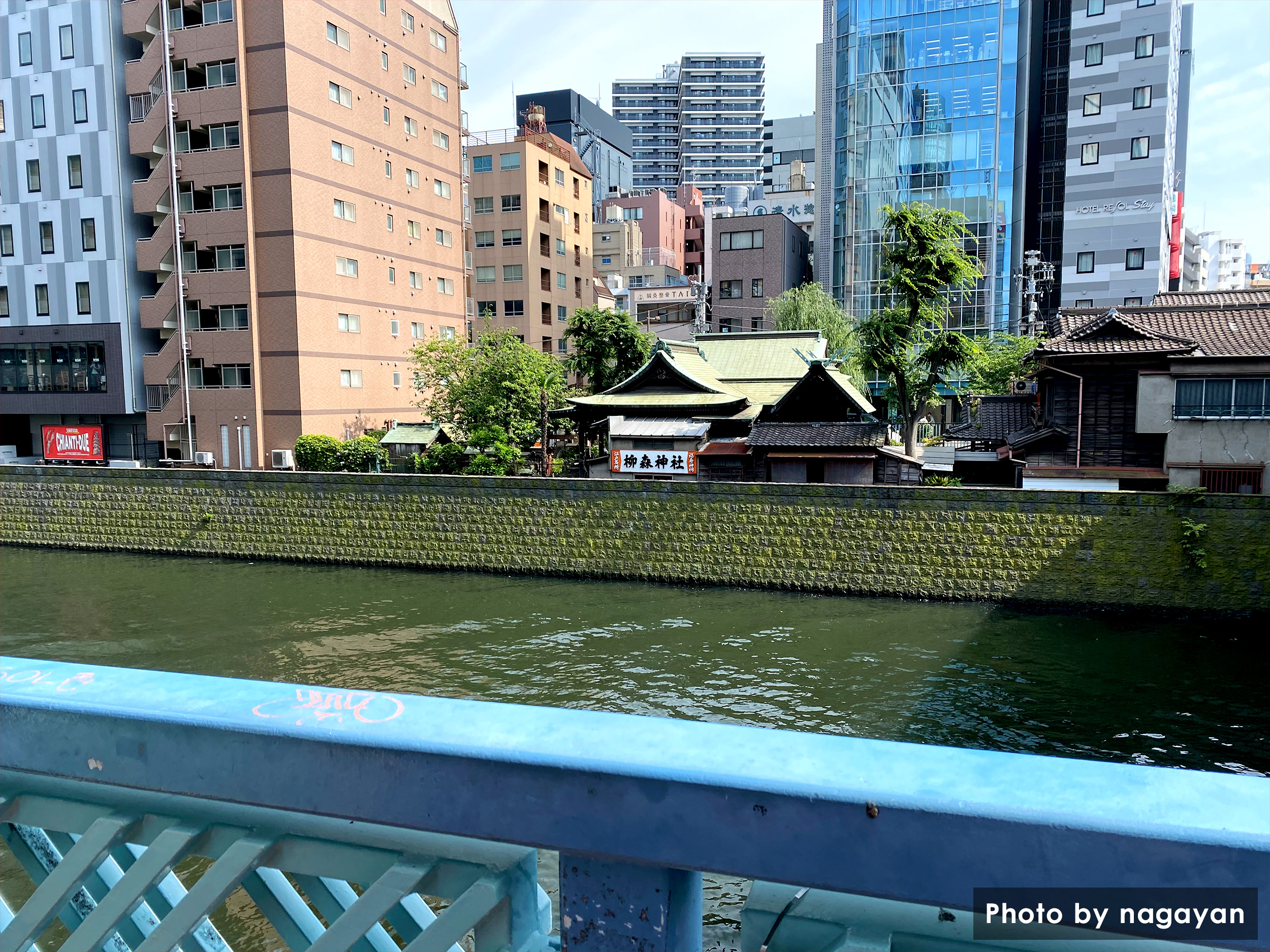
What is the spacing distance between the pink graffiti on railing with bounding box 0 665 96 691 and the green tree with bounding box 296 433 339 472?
29.4m

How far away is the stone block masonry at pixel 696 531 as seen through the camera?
18516 millimetres

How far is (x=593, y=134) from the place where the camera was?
3125 inches

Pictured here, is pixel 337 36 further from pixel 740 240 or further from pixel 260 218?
pixel 740 240

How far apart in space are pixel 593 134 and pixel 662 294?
93.4 ft

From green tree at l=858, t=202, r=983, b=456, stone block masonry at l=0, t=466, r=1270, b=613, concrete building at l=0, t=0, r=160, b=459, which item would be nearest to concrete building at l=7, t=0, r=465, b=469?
concrete building at l=0, t=0, r=160, b=459

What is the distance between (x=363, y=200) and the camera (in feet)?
116

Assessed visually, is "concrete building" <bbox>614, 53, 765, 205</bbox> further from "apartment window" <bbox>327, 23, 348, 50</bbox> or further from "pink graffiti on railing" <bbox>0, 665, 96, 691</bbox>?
"pink graffiti on railing" <bbox>0, 665, 96, 691</bbox>

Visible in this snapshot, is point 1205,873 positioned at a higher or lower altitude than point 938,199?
lower

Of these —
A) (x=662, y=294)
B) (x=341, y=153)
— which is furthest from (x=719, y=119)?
(x=341, y=153)

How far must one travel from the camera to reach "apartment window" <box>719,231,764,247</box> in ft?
175

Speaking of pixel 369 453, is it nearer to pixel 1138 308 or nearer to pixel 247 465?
pixel 247 465

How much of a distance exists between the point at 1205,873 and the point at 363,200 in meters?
38.4

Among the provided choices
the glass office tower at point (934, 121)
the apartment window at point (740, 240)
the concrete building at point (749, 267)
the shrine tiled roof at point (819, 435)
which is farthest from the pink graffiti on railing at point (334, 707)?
the apartment window at point (740, 240)

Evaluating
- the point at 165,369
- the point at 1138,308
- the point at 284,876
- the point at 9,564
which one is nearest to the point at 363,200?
the point at 165,369
